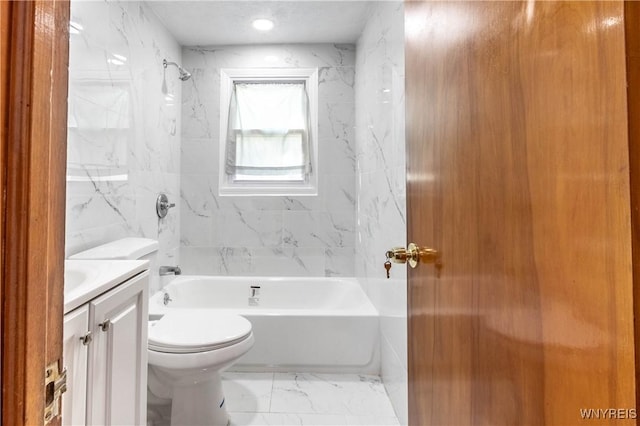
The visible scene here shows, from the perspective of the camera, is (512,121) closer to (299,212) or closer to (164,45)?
(299,212)

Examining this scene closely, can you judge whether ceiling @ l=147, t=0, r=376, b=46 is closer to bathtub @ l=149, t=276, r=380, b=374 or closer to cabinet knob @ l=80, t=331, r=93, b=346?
bathtub @ l=149, t=276, r=380, b=374

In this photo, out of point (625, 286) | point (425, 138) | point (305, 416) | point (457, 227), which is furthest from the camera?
point (305, 416)

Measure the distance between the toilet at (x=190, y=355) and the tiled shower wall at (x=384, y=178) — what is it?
0.78 m

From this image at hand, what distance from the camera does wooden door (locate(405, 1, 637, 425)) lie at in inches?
13.8

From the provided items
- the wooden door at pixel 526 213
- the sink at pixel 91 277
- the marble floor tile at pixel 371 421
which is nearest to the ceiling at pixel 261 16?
the wooden door at pixel 526 213

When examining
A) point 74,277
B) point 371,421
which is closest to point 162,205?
point 74,277

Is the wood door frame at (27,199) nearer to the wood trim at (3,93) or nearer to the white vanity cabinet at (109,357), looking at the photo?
the wood trim at (3,93)

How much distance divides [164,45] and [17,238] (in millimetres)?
2666

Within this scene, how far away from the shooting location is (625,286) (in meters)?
0.34

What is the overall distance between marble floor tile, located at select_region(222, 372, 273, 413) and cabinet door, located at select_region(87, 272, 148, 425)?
753 mm

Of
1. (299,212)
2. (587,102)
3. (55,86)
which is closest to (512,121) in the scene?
(587,102)

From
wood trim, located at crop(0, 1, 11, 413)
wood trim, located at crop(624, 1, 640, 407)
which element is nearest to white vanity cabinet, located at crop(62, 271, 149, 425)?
wood trim, located at crop(0, 1, 11, 413)

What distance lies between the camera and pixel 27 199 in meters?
0.37

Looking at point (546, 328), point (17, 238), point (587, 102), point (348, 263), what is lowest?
point (348, 263)
